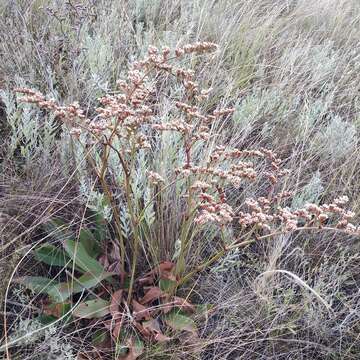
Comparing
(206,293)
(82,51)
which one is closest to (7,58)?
(82,51)

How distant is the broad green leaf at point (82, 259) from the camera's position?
1.74 meters

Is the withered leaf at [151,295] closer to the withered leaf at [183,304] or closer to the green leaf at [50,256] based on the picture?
the withered leaf at [183,304]

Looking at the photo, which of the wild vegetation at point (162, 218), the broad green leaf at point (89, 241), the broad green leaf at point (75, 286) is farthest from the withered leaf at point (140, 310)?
the broad green leaf at point (89, 241)

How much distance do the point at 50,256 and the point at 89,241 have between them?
0.16m

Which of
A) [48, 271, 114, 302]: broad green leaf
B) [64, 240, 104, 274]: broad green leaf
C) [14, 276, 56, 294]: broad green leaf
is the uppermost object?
[64, 240, 104, 274]: broad green leaf

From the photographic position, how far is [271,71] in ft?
10.2

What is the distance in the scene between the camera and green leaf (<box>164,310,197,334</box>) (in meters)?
1.68

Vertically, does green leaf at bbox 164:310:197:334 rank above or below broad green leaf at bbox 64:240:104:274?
→ below

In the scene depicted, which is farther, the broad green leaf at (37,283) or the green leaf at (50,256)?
the green leaf at (50,256)

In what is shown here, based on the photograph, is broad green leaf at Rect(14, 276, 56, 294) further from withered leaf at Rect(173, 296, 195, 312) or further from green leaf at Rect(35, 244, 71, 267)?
withered leaf at Rect(173, 296, 195, 312)

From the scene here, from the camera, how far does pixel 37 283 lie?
1.73 m

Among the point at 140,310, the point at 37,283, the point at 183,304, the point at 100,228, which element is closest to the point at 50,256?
the point at 37,283

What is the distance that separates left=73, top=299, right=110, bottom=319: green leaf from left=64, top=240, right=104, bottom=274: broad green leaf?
11cm

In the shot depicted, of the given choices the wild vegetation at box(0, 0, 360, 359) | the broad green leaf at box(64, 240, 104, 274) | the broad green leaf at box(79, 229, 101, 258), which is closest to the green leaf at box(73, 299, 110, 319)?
the wild vegetation at box(0, 0, 360, 359)
